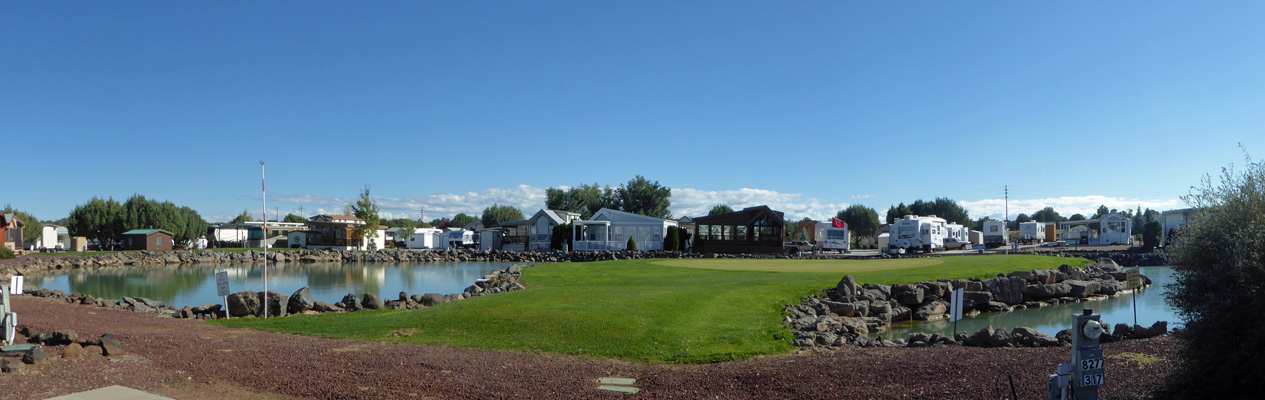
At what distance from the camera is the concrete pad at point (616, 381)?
839 centimetres

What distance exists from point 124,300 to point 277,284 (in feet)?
38.5

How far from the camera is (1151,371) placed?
769 cm

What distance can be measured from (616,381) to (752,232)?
43821 mm

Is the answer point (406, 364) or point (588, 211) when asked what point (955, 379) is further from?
point (588, 211)

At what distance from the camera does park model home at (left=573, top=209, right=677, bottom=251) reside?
56438 millimetres

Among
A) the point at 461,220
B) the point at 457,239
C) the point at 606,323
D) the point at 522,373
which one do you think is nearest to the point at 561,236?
the point at 457,239

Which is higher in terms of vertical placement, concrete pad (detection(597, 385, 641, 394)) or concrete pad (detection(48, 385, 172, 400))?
concrete pad (detection(48, 385, 172, 400))

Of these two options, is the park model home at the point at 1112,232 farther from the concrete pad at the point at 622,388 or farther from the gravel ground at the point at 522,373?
the concrete pad at the point at 622,388

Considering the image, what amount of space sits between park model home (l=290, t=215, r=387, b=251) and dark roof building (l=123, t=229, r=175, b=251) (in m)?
12.1

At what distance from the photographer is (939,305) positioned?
20.8 m

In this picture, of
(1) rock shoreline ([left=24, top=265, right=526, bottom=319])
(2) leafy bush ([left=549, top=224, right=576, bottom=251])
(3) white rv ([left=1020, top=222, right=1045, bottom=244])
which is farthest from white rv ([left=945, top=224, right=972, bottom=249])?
(1) rock shoreline ([left=24, top=265, right=526, bottom=319])

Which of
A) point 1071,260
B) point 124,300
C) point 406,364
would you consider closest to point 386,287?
point 124,300

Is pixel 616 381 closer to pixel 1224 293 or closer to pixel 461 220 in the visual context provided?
pixel 1224 293

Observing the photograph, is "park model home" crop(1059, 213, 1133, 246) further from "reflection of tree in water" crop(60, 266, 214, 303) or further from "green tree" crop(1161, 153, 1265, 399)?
"reflection of tree in water" crop(60, 266, 214, 303)
